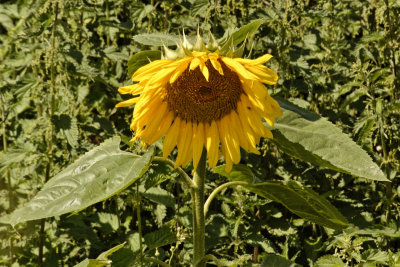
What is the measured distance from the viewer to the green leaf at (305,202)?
126cm

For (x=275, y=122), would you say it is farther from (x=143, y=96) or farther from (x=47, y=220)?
(x=47, y=220)

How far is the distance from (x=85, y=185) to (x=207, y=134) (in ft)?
1.30

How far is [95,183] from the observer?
119 cm

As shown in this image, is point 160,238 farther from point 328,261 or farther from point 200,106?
point 200,106

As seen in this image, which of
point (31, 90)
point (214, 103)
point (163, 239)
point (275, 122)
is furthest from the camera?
point (31, 90)

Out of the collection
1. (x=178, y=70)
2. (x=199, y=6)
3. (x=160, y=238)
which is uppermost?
(x=199, y=6)

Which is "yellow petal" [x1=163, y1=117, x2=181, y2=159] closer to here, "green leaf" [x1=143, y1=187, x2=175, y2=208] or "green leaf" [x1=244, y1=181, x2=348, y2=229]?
"green leaf" [x1=244, y1=181, x2=348, y2=229]

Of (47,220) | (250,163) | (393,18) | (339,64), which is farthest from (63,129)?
(393,18)

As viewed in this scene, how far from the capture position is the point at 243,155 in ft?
8.91

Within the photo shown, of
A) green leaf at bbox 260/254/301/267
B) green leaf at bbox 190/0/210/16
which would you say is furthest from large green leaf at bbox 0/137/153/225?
green leaf at bbox 190/0/210/16

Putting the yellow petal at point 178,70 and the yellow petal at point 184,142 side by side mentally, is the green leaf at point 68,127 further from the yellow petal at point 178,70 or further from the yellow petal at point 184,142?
the yellow petal at point 178,70

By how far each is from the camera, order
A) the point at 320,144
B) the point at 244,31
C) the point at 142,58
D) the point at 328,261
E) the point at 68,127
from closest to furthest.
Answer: the point at 320,144, the point at 244,31, the point at 142,58, the point at 328,261, the point at 68,127

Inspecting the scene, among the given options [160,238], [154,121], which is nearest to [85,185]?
[154,121]

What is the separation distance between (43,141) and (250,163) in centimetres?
119
